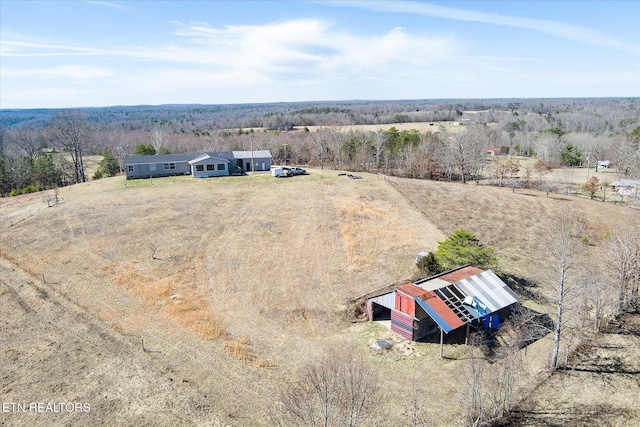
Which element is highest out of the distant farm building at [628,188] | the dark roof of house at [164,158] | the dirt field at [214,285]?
the dark roof of house at [164,158]

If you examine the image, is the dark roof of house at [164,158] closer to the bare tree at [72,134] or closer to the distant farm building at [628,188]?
the bare tree at [72,134]

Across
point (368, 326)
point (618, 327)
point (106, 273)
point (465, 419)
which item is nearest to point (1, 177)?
point (106, 273)

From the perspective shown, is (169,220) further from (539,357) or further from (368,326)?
(539,357)

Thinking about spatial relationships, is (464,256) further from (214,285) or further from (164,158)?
(164,158)

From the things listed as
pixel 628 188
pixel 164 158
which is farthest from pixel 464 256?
pixel 164 158

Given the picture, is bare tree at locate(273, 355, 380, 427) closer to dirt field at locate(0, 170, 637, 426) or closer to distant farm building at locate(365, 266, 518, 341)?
dirt field at locate(0, 170, 637, 426)

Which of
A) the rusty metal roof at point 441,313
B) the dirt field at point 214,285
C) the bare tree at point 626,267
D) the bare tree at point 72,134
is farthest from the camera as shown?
the bare tree at point 72,134

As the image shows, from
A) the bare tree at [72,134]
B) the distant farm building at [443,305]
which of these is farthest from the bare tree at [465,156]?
the bare tree at [72,134]

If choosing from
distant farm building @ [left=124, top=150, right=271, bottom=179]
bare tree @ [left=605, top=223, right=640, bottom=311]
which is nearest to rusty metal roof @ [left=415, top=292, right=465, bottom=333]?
bare tree @ [left=605, top=223, right=640, bottom=311]
